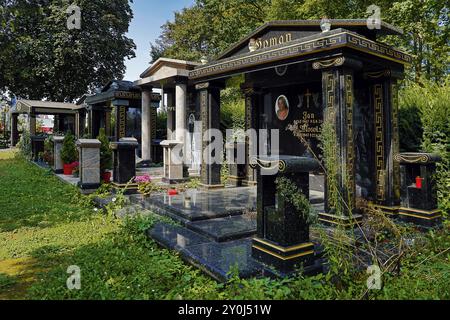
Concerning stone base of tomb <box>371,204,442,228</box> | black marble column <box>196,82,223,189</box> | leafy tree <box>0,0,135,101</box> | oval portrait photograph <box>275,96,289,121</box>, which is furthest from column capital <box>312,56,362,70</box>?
leafy tree <box>0,0,135,101</box>

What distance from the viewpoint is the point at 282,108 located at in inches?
357

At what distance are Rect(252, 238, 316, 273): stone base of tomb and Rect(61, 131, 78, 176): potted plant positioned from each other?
10.1 metres

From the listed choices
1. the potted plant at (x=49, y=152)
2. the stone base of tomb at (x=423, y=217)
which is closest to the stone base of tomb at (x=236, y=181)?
the stone base of tomb at (x=423, y=217)

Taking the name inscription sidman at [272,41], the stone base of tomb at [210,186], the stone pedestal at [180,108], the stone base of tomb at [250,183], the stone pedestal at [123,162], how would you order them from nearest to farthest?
the name inscription sidman at [272,41], the stone pedestal at [123,162], the stone base of tomb at [210,186], the stone base of tomb at [250,183], the stone pedestal at [180,108]

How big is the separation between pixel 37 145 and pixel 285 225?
16.8 meters

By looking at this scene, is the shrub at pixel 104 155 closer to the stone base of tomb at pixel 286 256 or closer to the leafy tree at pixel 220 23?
the stone base of tomb at pixel 286 256

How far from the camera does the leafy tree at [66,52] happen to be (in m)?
24.9

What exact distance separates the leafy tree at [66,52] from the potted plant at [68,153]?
15.5m

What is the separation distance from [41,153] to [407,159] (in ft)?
51.4

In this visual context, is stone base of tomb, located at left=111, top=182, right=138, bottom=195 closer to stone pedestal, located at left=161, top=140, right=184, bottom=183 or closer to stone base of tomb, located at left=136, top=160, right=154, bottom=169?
stone pedestal, located at left=161, top=140, right=184, bottom=183

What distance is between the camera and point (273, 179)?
4270 mm

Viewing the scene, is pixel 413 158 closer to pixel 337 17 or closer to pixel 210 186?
pixel 210 186

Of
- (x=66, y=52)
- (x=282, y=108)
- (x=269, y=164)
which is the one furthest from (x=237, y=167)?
(x=66, y=52)

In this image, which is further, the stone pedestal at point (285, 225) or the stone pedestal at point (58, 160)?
Answer: the stone pedestal at point (58, 160)
